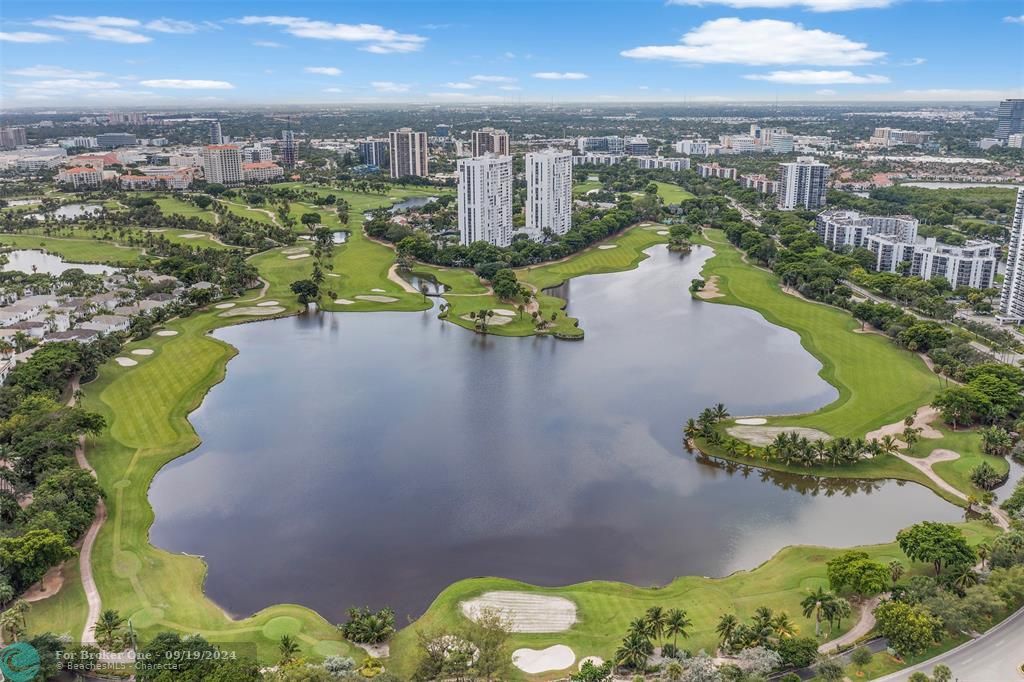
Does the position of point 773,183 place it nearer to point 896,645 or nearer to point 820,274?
point 820,274

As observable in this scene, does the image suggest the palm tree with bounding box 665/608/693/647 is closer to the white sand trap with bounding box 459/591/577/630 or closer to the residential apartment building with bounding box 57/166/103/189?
the white sand trap with bounding box 459/591/577/630

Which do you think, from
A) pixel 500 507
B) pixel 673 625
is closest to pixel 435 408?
pixel 500 507

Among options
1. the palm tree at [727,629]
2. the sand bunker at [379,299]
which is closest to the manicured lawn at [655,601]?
the palm tree at [727,629]

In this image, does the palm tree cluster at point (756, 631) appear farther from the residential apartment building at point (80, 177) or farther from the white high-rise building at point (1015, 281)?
the residential apartment building at point (80, 177)

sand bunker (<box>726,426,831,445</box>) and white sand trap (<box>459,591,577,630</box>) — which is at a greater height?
sand bunker (<box>726,426,831,445</box>)

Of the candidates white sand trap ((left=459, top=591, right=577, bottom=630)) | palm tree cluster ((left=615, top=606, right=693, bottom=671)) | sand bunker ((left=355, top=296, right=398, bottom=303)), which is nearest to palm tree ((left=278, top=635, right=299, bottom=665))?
white sand trap ((left=459, top=591, right=577, bottom=630))

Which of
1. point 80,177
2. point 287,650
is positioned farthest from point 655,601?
point 80,177

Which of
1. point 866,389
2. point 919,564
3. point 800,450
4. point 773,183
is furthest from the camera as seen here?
point 773,183
